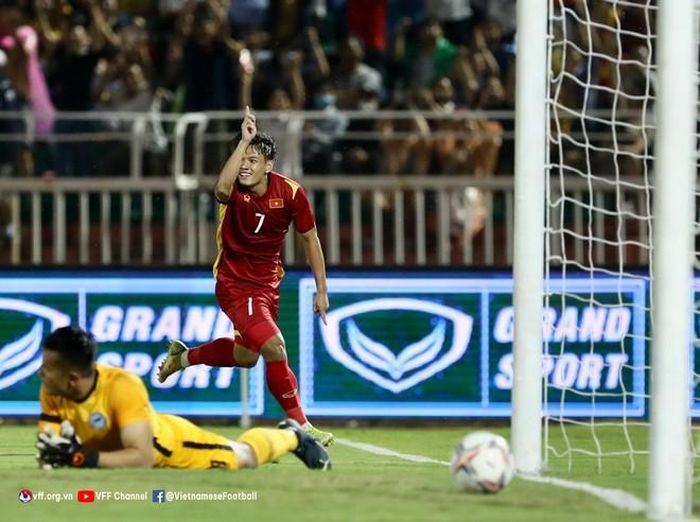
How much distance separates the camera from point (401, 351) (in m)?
13.9

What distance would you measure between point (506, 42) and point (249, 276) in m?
7.62

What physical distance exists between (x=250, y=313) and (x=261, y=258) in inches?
15.4

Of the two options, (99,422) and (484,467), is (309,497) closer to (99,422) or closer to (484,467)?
(484,467)

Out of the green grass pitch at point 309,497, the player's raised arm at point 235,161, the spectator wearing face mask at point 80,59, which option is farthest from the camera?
the spectator wearing face mask at point 80,59

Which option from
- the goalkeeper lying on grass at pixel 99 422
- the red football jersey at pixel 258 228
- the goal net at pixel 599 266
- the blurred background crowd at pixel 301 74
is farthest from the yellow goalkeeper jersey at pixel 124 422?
the blurred background crowd at pixel 301 74

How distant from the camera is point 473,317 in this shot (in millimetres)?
13938

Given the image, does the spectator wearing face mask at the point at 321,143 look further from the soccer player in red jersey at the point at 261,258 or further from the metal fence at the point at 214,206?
the soccer player in red jersey at the point at 261,258

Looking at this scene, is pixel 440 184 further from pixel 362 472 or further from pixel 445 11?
pixel 362 472

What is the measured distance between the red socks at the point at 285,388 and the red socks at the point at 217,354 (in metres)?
0.53

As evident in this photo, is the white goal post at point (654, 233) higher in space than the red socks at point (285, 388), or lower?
higher

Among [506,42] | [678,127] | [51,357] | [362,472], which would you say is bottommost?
[362,472]

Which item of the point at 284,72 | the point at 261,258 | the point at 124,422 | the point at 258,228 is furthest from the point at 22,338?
the point at 124,422

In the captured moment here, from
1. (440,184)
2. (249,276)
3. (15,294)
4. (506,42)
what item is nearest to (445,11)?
(506,42)

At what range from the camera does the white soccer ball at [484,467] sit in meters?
7.93
